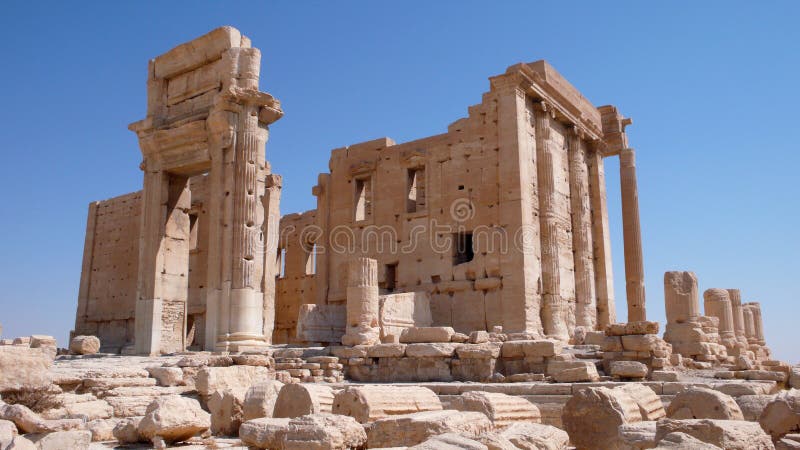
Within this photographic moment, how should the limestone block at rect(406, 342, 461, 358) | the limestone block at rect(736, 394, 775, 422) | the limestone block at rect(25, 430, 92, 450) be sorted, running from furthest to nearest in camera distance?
the limestone block at rect(406, 342, 461, 358) < the limestone block at rect(736, 394, 775, 422) < the limestone block at rect(25, 430, 92, 450)

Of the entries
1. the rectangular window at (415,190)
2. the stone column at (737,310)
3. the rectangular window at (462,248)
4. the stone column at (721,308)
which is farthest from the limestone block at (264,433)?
the stone column at (737,310)

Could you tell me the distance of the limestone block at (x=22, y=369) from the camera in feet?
26.6

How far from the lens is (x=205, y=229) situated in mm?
24656

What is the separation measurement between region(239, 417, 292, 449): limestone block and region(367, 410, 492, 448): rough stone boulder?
841mm

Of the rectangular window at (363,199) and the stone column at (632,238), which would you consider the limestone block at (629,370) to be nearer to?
the stone column at (632,238)

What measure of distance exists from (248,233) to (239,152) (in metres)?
2.15

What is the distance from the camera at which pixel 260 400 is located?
806 cm

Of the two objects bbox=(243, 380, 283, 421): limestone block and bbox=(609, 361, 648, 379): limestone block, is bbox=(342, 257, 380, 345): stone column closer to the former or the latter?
bbox=(609, 361, 648, 379): limestone block

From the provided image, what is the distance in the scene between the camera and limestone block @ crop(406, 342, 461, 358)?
13.6m

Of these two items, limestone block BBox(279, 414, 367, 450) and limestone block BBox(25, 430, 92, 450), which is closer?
limestone block BBox(279, 414, 367, 450)

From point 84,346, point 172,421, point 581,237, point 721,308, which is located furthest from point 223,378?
point 721,308

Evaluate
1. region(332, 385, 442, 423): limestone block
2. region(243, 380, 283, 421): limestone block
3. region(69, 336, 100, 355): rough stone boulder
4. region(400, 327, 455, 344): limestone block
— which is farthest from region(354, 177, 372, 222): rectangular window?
region(332, 385, 442, 423): limestone block

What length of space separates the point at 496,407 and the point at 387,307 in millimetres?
10525

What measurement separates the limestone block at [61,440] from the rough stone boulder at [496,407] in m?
3.76
